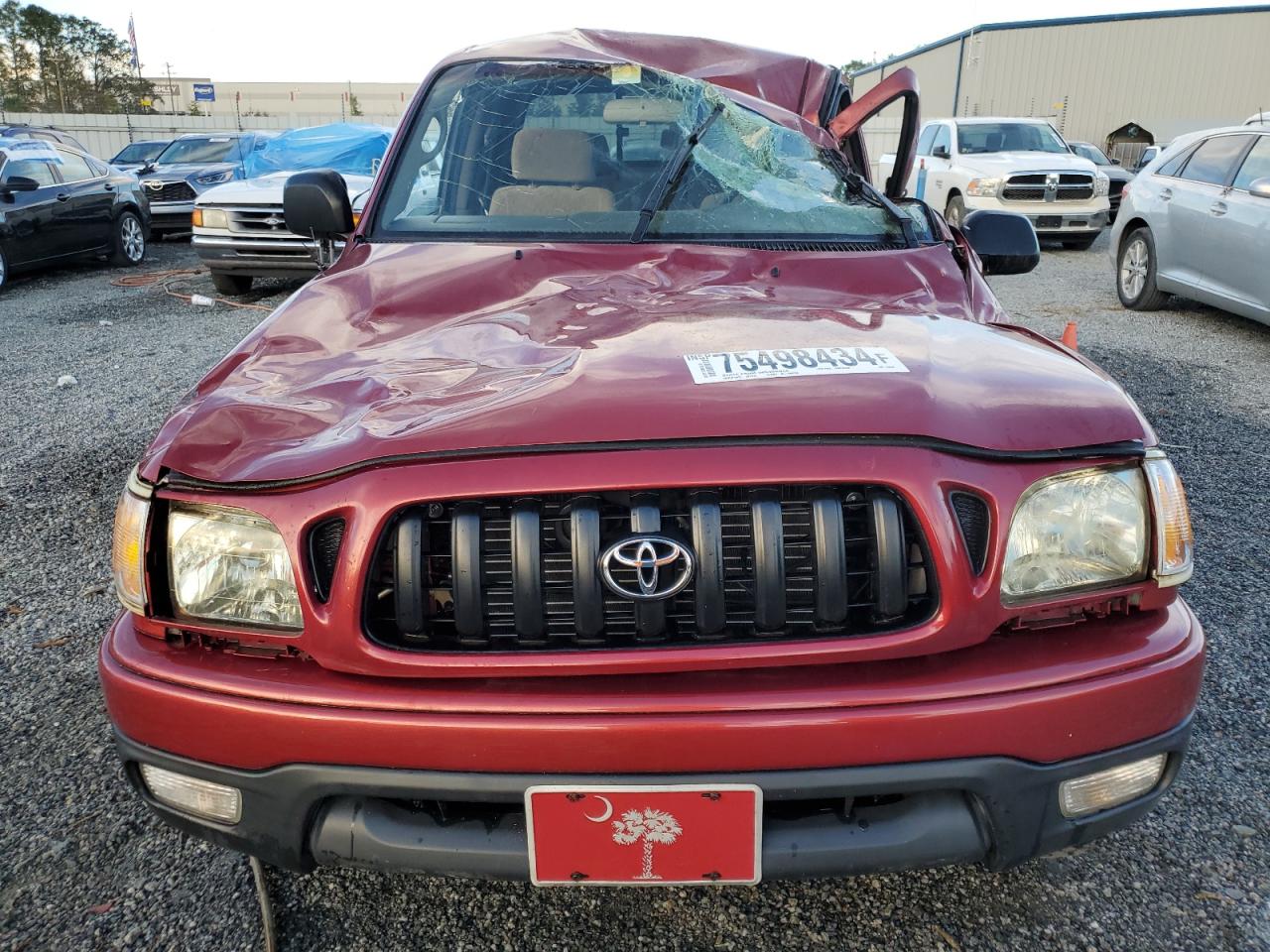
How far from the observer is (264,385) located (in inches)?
69.4

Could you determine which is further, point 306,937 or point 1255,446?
point 1255,446

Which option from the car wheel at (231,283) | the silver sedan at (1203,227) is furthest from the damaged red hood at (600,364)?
the car wheel at (231,283)

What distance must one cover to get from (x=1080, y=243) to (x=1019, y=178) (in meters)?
1.95

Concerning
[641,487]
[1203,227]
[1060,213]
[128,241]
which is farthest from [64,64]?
[641,487]

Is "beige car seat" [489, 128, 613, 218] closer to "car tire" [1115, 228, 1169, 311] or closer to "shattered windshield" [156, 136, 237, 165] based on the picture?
"car tire" [1115, 228, 1169, 311]

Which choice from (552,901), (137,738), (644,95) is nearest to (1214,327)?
(644,95)

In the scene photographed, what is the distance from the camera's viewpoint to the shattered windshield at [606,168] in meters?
2.50

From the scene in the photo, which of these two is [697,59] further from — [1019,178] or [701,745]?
[1019,178]

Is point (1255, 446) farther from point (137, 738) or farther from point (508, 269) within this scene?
point (137, 738)

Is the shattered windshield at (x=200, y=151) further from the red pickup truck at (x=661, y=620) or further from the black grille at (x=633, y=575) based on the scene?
the black grille at (x=633, y=575)

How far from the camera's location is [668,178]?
8.43ft

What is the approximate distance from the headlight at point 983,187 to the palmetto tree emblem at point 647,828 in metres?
12.3

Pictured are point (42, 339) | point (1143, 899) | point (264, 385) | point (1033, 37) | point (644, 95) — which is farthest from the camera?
point (1033, 37)

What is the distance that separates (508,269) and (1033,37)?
3669 cm
